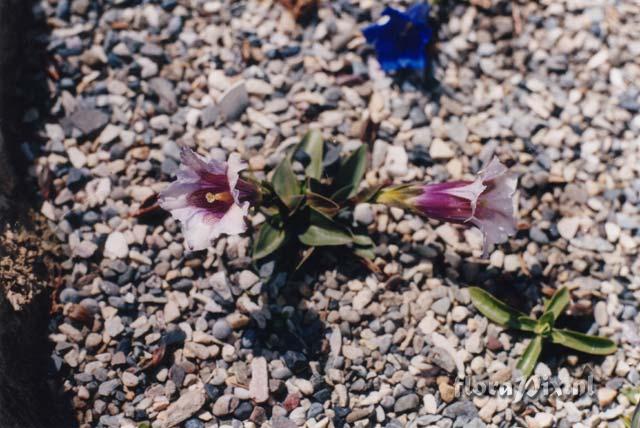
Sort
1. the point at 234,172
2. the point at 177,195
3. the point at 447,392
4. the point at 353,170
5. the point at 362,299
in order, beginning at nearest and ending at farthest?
the point at 234,172, the point at 177,195, the point at 447,392, the point at 362,299, the point at 353,170

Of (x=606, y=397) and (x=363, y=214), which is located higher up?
(x=363, y=214)

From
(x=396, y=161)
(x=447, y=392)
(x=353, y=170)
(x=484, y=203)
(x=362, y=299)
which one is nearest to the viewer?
(x=484, y=203)

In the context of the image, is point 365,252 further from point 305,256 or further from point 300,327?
point 300,327

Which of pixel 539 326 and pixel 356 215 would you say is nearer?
pixel 539 326

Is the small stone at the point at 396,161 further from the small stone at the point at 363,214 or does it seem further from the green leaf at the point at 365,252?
the green leaf at the point at 365,252

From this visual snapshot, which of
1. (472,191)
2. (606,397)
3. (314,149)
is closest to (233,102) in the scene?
(314,149)

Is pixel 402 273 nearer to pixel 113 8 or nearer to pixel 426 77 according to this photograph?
pixel 426 77

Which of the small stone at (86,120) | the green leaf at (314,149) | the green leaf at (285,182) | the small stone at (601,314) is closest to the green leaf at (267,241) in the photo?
the green leaf at (285,182)

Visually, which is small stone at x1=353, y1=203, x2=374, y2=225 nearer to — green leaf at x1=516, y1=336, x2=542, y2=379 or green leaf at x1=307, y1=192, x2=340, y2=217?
green leaf at x1=307, y1=192, x2=340, y2=217
